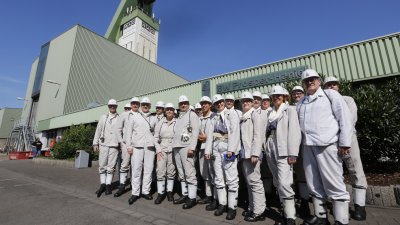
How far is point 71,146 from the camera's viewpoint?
1482 centimetres

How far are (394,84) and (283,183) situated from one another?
4962 mm

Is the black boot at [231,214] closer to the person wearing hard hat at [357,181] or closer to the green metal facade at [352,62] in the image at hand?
the person wearing hard hat at [357,181]

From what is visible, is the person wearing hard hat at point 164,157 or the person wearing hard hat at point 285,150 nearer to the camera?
the person wearing hard hat at point 285,150

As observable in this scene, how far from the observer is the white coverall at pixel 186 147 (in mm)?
4607

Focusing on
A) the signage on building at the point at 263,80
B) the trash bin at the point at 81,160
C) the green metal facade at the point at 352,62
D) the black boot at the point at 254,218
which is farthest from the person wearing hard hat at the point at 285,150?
the trash bin at the point at 81,160

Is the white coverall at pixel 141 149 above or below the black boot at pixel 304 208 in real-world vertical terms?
above

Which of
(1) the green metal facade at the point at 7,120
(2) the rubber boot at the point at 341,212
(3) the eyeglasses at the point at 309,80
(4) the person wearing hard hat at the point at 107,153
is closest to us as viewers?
(2) the rubber boot at the point at 341,212

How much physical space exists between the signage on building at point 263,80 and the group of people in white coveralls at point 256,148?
700 centimetres

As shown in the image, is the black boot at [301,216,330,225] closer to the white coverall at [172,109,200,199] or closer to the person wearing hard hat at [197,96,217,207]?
the person wearing hard hat at [197,96,217,207]

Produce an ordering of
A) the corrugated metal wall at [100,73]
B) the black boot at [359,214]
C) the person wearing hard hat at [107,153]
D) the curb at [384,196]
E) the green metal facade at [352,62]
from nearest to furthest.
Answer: the black boot at [359,214], the curb at [384,196], the person wearing hard hat at [107,153], the green metal facade at [352,62], the corrugated metal wall at [100,73]

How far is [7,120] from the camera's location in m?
53.9

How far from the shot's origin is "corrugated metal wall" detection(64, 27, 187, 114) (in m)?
27.8

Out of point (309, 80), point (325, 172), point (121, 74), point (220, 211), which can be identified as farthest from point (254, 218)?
point (121, 74)

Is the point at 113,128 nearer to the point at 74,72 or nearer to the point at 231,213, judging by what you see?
the point at 231,213
